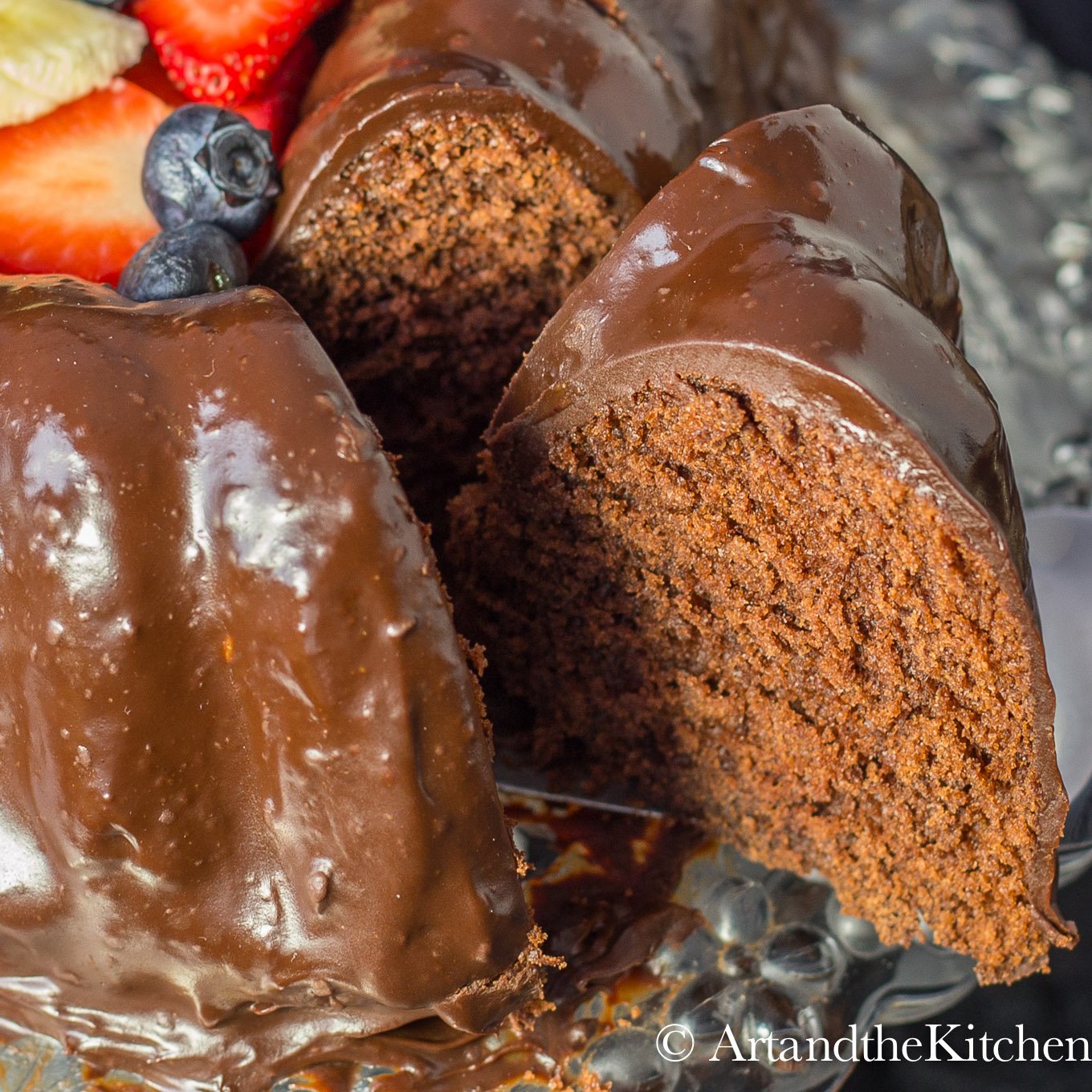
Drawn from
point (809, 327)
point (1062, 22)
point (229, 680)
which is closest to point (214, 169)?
point (229, 680)

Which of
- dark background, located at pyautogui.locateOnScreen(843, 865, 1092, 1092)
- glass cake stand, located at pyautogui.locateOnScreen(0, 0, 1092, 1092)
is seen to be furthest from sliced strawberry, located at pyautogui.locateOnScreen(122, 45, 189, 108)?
dark background, located at pyautogui.locateOnScreen(843, 865, 1092, 1092)

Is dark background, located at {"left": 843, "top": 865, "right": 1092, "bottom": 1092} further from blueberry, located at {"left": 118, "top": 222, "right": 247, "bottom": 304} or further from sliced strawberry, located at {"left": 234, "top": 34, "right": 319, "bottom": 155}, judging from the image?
sliced strawberry, located at {"left": 234, "top": 34, "right": 319, "bottom": 155}

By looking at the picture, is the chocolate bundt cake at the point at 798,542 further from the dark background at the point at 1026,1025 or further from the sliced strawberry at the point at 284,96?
the sliced strawberry at the point at 284,96

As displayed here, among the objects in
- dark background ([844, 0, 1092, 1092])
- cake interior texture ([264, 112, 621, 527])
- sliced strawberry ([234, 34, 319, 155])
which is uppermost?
sliced strawberry ([234, 34, 319, 155])

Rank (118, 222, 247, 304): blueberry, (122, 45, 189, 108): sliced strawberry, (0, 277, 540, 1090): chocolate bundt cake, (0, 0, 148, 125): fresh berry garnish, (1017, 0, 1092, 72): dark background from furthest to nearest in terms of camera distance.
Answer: (1017, 0, 1092, 72): dark background → (122, 45, 189, 108): sliced strawberry → (0, 0, 148, 125): fresh berry garnish → (118, 222, 247, 304): blueberry → (0, 277, 540, 1090): chocolate bundt cake

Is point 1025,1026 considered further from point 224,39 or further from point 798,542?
point 224,39

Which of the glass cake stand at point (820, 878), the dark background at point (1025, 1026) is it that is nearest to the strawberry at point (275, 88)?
the glass cake stand at point (820, 878)

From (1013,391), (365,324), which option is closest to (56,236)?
(365,324)

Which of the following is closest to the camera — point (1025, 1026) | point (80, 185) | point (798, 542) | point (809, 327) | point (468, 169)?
point (809, 327)
